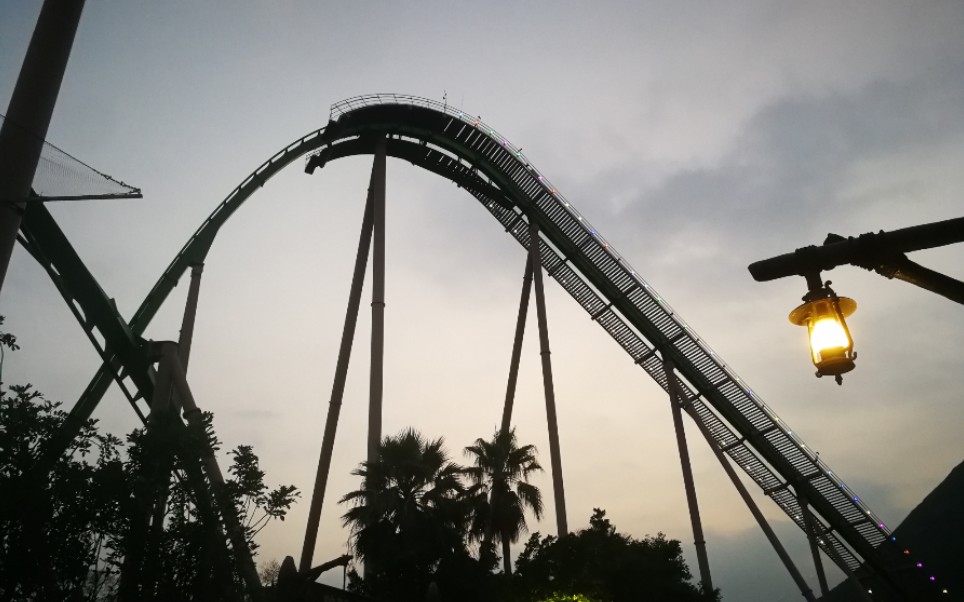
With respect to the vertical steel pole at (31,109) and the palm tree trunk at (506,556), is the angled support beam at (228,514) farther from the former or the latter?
the palm tree trunk at (506,556)

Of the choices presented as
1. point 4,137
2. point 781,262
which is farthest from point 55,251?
point 781,262

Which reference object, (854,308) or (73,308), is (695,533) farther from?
(854,308)

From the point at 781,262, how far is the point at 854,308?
0.35m

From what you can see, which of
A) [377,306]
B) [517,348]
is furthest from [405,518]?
[517,348]

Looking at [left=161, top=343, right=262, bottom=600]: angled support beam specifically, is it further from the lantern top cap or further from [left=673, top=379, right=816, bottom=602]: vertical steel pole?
[left=673, top=379, right=816, bottom=602]: vertical steel pole

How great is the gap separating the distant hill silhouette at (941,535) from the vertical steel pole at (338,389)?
45.4m

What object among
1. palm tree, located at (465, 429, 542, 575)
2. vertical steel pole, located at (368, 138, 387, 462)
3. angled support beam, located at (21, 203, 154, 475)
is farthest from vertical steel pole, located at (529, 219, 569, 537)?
angled support beam, located at (21, 203, 154, 475)

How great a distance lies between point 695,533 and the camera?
21.4 m

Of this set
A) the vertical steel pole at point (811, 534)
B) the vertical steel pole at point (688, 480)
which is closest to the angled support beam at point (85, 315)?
the vertical steel pole at point (688, 480)

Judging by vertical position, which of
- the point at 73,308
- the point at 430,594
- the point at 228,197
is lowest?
the point at 430,594

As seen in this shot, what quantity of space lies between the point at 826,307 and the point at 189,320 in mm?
18680

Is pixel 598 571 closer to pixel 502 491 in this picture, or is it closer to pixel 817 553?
pixel 502 491

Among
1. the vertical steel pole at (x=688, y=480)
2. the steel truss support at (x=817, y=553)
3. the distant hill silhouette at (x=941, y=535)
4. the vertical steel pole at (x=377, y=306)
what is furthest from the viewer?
the distant hill silhouette at (x=941, y=535)

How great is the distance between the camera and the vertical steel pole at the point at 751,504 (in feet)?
77.9
